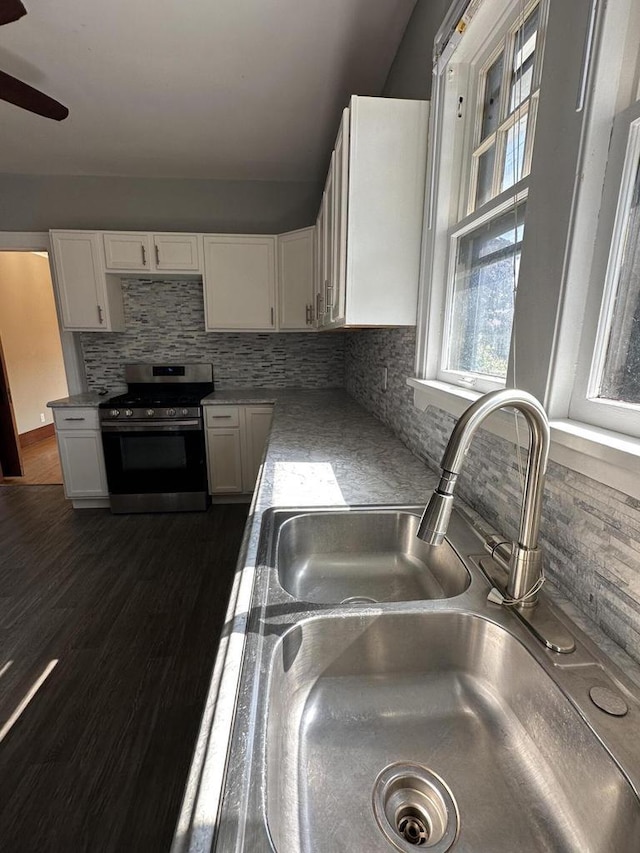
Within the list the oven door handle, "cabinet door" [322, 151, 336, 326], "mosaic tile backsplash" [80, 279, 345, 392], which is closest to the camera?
"cabinet door" [322, 151, 336, 326]

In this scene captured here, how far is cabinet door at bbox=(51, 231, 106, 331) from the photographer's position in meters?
3.12

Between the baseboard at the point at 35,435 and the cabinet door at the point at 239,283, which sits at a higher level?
the cabinet door at the point at 239,283

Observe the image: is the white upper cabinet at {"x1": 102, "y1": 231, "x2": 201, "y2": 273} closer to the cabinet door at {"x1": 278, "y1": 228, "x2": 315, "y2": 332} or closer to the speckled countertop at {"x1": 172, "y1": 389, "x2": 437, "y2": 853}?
the cabinet door at {"x1": 278, "y1": 228, "x2": 315, "y2": 332}

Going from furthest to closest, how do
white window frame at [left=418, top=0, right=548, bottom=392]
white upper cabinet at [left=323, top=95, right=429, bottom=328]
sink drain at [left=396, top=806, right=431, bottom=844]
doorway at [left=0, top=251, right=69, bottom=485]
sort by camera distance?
doorway at [left=0, top=251, right=69, bottom=485] < white upper cabinet at [left=323, top=95, right=429, bottom=328] < white window frame at [left=418, top=0, right=548, bottom=392] < sink drain at [left=396, top=806, right=431, bottom=844]

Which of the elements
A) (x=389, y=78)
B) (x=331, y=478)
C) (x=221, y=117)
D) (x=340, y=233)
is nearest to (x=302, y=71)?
(x=389, y=78)

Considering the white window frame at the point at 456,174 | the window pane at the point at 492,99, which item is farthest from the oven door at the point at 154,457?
the window pane at the point at 492,99

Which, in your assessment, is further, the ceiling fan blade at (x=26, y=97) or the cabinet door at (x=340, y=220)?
the ceiling fan blade at (x=26, y=97)

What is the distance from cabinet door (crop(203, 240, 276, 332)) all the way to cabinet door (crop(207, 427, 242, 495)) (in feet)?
2.92

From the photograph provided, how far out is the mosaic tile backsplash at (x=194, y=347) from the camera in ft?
11.5

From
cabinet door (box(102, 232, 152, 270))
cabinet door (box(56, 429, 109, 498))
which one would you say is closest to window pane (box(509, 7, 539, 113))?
cabinet door (box(102, 232, 152, 270))

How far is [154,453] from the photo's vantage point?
10.3ft

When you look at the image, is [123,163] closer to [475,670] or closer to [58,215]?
[58,215]

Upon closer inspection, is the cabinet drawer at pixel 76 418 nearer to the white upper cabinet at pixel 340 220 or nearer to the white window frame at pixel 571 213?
the white upper cabinet at pixel 340 220

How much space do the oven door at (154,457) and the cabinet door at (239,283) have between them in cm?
93
